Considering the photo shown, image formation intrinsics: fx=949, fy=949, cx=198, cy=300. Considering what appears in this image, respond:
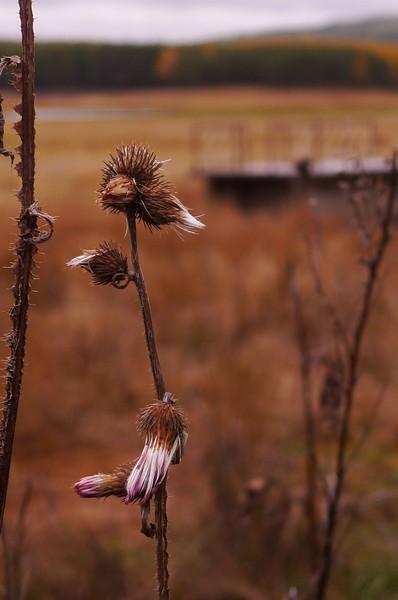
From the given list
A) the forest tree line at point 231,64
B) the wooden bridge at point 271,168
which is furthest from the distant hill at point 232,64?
the wooden bridge at point 271,168

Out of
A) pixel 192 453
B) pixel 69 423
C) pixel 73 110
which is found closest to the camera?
pixel 192 453

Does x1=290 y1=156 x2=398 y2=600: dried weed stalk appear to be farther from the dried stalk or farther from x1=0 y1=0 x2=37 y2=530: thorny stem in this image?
x1=0 y1=0 x2=37 y2=530: thorny stem

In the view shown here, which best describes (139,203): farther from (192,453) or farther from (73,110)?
(73,110)

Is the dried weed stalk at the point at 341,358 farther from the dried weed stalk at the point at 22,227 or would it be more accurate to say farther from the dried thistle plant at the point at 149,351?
the dried weed stalk at the point at 22,227

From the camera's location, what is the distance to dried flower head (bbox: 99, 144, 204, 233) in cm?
89

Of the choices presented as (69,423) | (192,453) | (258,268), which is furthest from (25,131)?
(258,268)

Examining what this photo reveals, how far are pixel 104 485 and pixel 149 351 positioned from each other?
0.16 metres

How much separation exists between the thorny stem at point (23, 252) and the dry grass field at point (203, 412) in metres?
0.05

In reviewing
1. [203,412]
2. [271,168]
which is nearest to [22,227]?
[203,412]

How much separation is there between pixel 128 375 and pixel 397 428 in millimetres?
4023

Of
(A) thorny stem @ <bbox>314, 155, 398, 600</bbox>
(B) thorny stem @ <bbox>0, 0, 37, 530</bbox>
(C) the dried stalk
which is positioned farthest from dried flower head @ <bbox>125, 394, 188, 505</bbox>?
(C) the dried stalk

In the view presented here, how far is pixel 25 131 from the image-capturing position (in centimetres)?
80

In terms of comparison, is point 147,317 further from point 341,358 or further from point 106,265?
point 341,358

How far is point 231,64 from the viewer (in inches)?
3361
